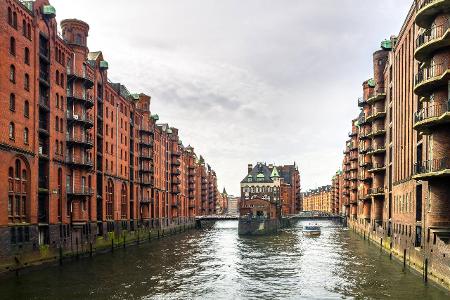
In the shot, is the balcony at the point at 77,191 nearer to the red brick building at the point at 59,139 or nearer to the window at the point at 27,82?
the red brick building at the point at 59,139

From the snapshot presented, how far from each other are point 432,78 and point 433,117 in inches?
112

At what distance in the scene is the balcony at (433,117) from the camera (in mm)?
34775

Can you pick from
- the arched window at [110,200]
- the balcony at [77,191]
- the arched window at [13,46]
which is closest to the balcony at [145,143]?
the arched window at [110,200]

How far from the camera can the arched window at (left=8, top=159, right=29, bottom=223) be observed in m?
47.7

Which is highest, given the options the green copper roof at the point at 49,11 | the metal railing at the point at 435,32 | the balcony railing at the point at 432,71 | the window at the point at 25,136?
the green copper roof at the point at 49,11

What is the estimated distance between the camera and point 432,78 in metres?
36.1

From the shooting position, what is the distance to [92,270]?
50750 mm

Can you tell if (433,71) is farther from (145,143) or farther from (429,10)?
(145,143)

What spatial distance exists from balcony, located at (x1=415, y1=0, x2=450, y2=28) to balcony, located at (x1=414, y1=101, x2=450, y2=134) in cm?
639

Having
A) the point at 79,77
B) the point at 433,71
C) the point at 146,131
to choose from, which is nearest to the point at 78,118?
the point at 79,77

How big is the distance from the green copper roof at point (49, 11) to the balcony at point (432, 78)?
39.3 m

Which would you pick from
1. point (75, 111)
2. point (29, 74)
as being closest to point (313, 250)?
point (75, 111)

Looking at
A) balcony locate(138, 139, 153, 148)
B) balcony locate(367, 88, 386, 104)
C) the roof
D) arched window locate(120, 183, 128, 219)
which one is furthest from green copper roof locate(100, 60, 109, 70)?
the roof

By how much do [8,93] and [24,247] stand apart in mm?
14859
